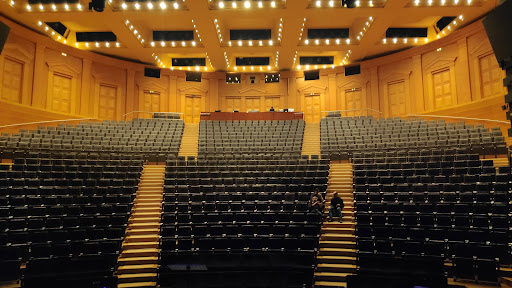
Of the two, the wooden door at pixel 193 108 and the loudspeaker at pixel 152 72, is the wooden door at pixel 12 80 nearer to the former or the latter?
the loudspeaker at pixel 152 72

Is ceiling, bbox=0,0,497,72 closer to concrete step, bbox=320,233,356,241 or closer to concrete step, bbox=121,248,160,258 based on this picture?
concrete step, bbox=320,233,356,241

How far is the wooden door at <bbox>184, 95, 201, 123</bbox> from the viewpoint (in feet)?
49.8

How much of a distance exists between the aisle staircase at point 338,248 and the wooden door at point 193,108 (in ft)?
27.8

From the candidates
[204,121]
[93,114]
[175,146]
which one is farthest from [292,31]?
[93,114]

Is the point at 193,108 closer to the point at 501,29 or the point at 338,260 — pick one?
the point at 338,260

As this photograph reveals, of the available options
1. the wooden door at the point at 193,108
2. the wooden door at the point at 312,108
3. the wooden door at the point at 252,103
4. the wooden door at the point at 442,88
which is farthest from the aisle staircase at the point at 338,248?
the wooden door at the point at 193,108

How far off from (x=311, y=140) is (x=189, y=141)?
3.74 metres

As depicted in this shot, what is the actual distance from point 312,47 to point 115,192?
26.7 feet

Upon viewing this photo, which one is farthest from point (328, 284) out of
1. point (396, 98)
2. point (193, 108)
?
point (193, 108)

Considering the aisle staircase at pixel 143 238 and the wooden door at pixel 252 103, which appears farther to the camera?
the wooden door at pixel 252 103

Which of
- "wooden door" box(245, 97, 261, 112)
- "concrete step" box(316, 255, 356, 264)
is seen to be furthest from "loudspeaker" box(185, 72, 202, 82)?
"concrete step" box(316, 255, 356, 264)

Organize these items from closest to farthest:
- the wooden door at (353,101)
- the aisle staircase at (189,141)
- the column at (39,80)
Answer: the aisle staircase at (189,141) → the column at (39,80) → the wooden door at (353,101)

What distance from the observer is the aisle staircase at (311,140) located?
33.8 ft

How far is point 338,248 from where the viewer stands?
646 cm
